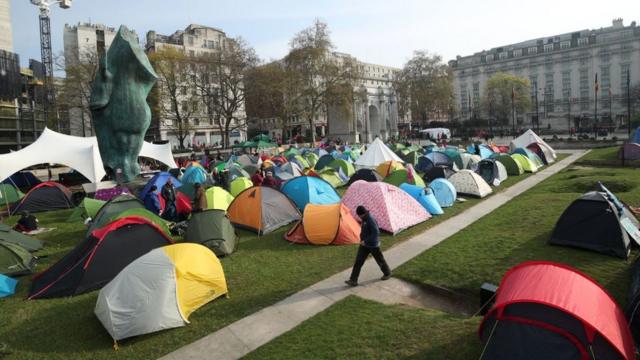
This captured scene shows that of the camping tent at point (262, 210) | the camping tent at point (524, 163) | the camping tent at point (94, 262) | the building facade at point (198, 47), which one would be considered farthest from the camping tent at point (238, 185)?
the building facade at point (198, 47)

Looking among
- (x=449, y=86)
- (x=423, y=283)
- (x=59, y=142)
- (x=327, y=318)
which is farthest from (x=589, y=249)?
(x=449, y=86)

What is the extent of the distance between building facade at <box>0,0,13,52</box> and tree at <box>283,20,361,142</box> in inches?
1685

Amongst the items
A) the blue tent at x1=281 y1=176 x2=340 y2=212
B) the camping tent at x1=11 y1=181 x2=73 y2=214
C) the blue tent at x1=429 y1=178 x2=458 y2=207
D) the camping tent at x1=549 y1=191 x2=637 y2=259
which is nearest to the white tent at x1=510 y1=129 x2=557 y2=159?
the blue tent at x1=429 y1=178 x2=458 y2=207

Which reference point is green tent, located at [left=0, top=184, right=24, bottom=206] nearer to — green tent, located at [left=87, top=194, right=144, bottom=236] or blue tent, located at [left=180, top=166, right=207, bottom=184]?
blue tent, located at [left=180, top=166, right=207, bottom=184]

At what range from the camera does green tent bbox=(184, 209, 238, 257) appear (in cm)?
982

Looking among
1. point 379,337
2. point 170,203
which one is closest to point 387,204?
point 379,337

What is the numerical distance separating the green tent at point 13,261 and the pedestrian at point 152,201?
5173 millimetres

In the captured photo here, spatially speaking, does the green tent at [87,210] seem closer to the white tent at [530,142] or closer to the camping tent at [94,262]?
the camping tent at [94,262]

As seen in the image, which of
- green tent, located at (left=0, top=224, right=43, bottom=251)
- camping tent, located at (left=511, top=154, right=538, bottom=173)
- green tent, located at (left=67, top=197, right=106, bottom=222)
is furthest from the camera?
camping tent, located at (left=511, top=154, right=538, bottom=173)

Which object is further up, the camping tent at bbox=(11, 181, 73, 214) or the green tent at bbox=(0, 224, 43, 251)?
the camping tent at bbox=(11, 181, 73, 214)

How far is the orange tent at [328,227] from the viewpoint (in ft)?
34.5

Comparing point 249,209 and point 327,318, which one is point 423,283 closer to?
point 327,318

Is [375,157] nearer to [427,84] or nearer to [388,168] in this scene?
[388,168]

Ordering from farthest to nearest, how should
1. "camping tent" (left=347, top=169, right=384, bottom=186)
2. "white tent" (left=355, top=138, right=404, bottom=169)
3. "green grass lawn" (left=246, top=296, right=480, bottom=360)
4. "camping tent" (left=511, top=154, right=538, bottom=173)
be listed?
1. "white tent" (left=355, top=138, right=404, bottom=169)
2. "camping tent" (left=511, top=154, right=538, bottom=173)
3. "camping tent" (left=347, top=169, right=384, bottom=186)
4. "green grass lawn" (left=246, top=296, right=480, bottom=360)
